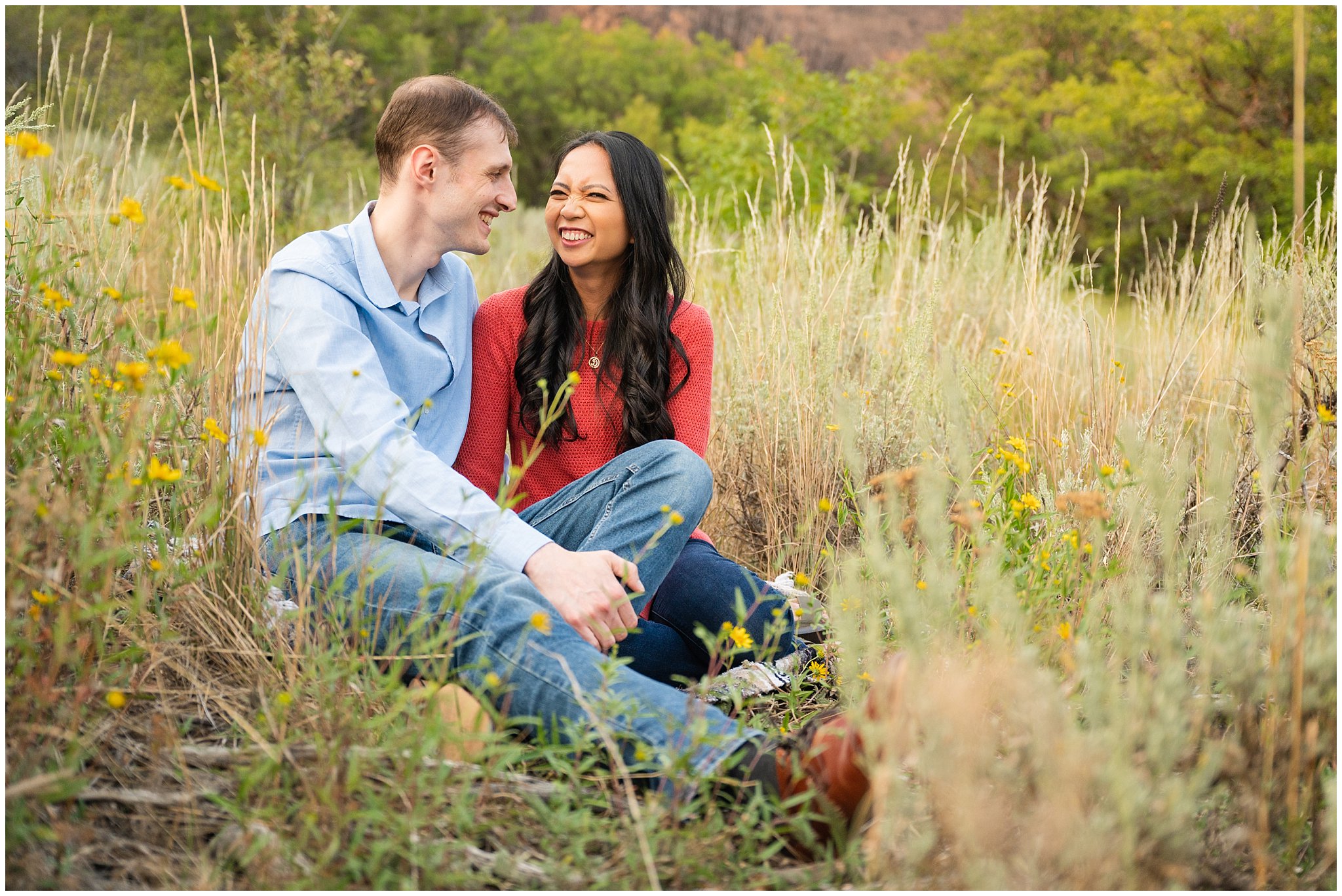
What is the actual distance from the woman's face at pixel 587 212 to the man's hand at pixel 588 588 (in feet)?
2.76

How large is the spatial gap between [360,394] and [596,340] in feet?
2.31

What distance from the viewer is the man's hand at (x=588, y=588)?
5.18ft

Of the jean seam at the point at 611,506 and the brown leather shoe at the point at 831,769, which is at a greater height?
the jean seam at the point at 611,506

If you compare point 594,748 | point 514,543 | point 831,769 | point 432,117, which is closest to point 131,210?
point 514,543

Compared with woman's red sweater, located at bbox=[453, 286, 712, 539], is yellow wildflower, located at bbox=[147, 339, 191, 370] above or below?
above

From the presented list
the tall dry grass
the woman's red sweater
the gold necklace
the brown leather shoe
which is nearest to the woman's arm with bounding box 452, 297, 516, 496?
the woman's red sweater

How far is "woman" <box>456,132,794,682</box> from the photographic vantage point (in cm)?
222

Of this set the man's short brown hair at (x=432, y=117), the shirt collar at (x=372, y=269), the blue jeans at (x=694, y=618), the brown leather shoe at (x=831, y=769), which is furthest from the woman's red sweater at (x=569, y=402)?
the brown leather shoe at (x=831, y=769)

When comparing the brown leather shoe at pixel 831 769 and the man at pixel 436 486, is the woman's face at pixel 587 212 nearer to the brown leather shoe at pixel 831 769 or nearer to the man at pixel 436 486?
the man at pixel 436 486

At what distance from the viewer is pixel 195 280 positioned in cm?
279

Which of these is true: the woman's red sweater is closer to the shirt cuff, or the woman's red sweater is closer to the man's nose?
the man's nose

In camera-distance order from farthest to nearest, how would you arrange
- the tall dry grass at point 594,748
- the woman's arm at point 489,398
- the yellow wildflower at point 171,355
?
1. the woman's arm at point 489,398
2. the yellow wildflower at point 171,355
3. the tall dry grass at point 594,748

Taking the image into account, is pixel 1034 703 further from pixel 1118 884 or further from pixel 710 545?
pixel 710 545

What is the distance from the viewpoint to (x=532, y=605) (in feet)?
5.09
